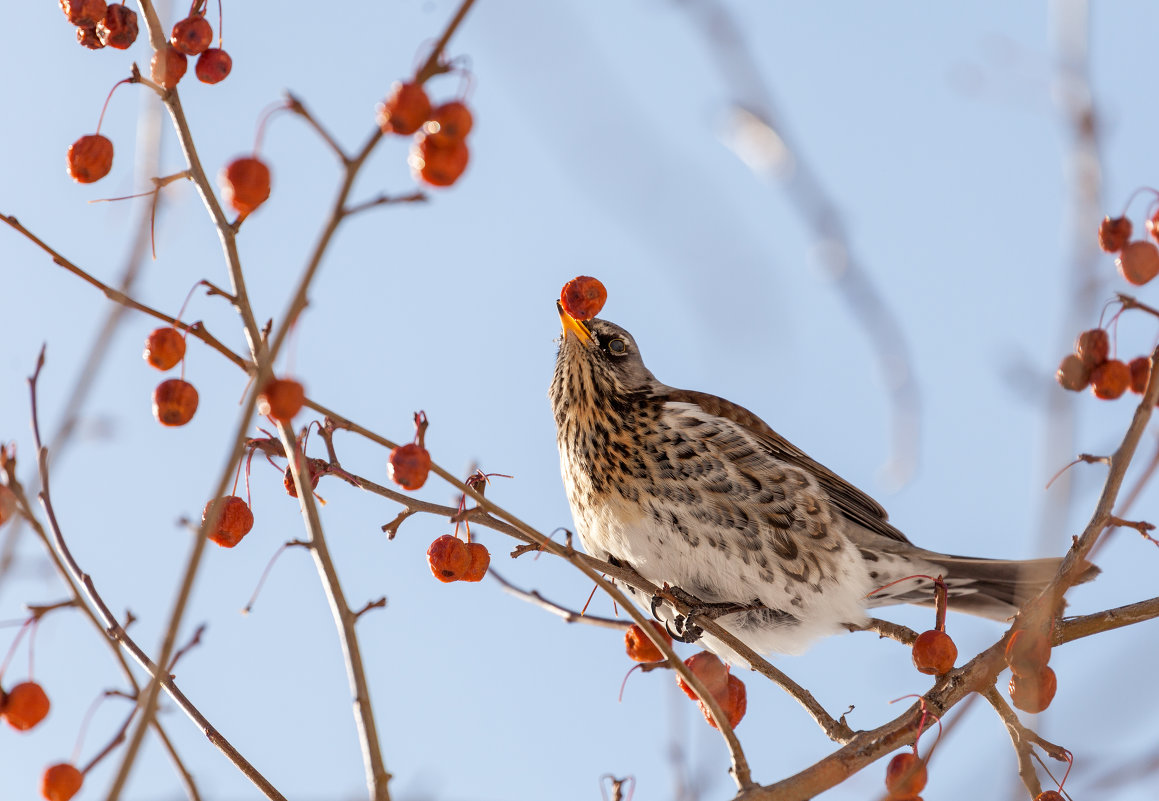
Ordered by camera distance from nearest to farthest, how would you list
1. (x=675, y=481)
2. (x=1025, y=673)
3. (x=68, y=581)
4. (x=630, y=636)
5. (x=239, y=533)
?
(x=68, y=581) < (x=1025, y=673) < (x=239, y=533) < (x=630, y=636) < (x=675, y=481)

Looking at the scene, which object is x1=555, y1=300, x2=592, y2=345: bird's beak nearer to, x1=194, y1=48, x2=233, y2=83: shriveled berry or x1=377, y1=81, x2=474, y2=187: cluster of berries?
→ x1=194, y1=48, x2=233, y2=83: shriveled berry

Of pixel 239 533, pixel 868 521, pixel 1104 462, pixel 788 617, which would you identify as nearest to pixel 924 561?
pixel 868 521

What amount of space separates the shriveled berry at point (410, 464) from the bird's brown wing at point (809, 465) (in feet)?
7.45

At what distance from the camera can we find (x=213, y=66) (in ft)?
7.91

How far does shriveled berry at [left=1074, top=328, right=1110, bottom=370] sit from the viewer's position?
114 inches

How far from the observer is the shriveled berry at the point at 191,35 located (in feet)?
7.83

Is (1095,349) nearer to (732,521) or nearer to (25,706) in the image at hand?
(732,521)

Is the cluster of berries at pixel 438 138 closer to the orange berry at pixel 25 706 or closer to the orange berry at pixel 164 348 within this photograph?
the orange berry at pixel 164 348

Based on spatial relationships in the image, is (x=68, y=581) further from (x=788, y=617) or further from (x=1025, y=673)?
(x=788, y=617)

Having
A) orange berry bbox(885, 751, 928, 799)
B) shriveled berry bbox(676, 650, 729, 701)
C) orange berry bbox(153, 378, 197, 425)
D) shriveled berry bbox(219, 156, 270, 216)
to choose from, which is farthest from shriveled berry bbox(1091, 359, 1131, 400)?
orange berry bbox(153, 378, 197, 425)

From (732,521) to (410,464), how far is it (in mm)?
1952

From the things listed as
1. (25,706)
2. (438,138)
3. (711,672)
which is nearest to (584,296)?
A: (711,672)

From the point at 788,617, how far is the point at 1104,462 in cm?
174

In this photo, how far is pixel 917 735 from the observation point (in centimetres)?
240
